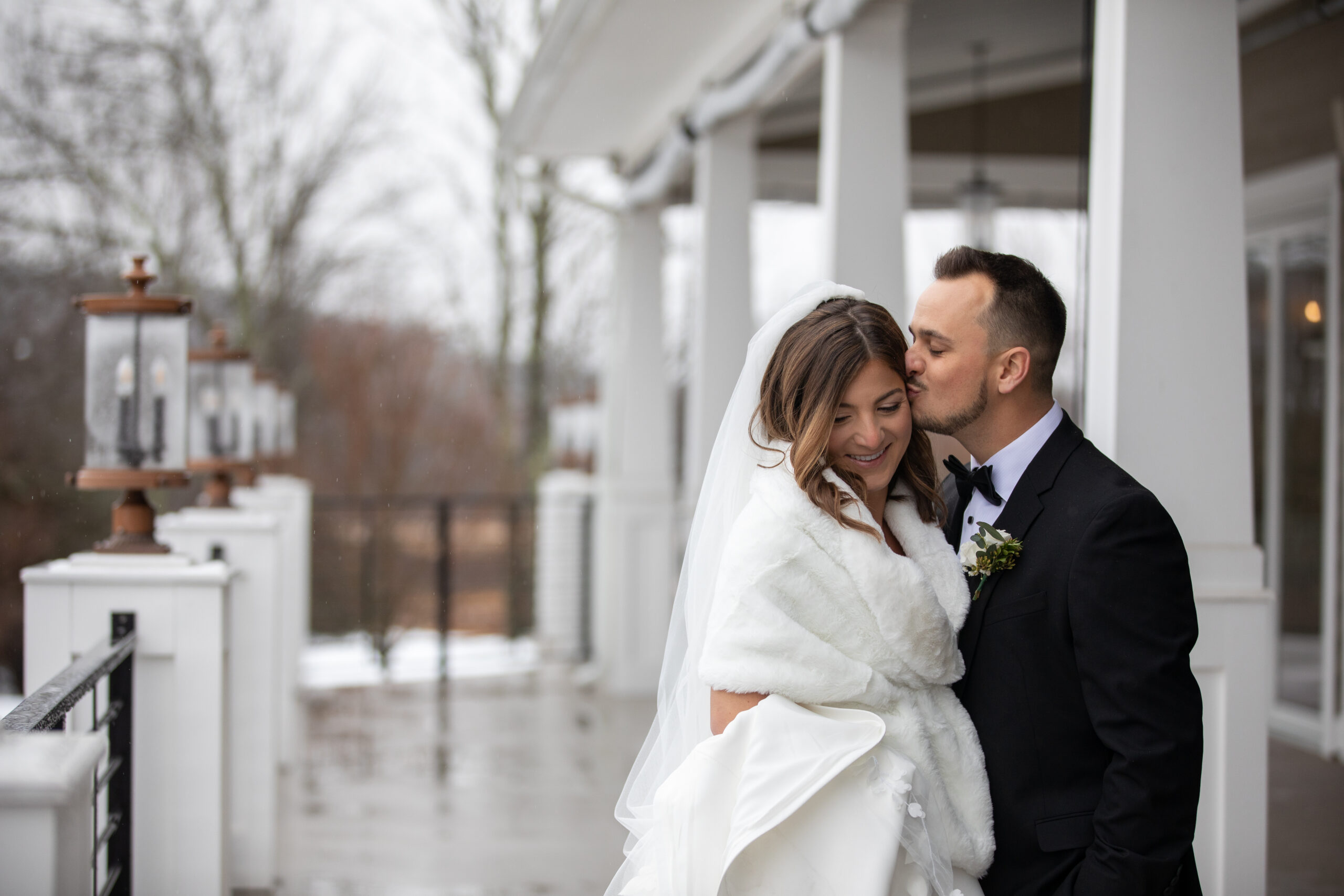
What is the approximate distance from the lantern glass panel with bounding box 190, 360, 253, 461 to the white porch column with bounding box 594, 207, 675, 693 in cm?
275

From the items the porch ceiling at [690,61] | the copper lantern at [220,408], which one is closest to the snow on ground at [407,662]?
the copper lantern at [220,408]

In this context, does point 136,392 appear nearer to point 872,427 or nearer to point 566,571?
point 872,427

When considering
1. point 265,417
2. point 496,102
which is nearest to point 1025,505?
point 265,417

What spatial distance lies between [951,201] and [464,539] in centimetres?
756

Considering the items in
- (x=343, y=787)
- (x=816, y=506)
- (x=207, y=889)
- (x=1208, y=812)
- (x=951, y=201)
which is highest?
(x=951, y=201)

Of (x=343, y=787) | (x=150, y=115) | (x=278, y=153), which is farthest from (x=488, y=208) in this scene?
(x=343, y=787)

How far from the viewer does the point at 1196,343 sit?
259 centimetres

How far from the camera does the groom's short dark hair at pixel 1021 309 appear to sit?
1.97 m

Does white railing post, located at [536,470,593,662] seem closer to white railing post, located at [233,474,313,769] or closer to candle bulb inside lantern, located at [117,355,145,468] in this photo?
white railing post, located at [233,474,313,769]

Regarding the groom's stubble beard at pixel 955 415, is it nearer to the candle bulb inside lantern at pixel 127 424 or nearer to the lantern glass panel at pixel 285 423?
the candle bulb inside lantern at pixel 127 424

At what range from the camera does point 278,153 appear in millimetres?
12625

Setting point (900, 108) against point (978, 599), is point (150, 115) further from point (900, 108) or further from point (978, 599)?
point (978, 599)

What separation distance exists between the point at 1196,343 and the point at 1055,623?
3.53 feet

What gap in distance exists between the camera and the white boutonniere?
1908mm
